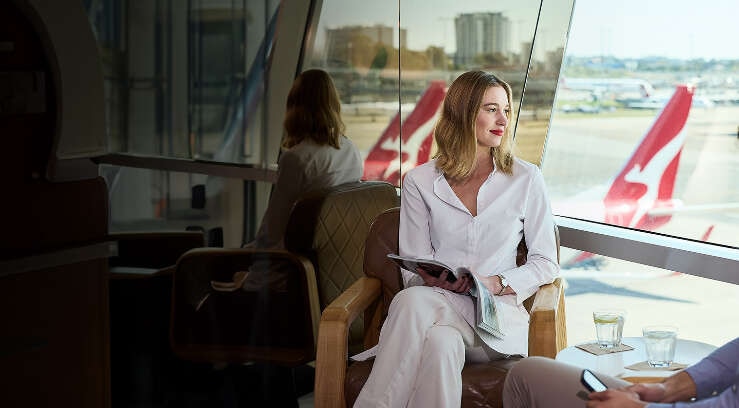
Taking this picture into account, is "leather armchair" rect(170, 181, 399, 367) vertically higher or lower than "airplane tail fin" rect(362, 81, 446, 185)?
lower

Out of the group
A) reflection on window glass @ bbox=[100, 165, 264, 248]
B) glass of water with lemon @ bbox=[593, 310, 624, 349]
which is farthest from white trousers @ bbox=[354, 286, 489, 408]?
reflection on window glass @ bbox=[100, 165, 264, 248]

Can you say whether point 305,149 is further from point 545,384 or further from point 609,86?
point 609,86

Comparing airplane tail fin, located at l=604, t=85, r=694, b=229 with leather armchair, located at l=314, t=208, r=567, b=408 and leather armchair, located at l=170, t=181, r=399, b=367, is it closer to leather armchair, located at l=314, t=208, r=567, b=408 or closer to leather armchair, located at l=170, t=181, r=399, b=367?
leather armchair, located at l=170, t=181, r=399, b=367

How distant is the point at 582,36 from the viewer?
5.61 m

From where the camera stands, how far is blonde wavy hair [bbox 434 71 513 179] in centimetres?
267

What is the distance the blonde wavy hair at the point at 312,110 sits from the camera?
269 centimetres

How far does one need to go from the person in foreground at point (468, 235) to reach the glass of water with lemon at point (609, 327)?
0.24 m

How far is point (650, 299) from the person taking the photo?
37.1 ft

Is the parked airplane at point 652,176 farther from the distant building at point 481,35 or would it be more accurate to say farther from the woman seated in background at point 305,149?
the woman seated in background at point 305,149

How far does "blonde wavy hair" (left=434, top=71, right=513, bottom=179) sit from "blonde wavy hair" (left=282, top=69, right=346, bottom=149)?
0.37m

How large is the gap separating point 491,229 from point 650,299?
30.8ft

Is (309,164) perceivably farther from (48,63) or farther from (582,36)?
(582,36)

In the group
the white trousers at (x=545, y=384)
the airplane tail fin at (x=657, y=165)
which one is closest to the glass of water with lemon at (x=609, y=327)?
the white trousers at (x=545, y=384)

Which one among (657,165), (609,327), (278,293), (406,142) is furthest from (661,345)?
(657,165)
